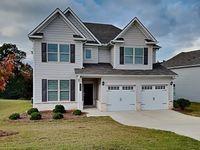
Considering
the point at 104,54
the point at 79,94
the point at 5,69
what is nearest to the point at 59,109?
the point at 79,94

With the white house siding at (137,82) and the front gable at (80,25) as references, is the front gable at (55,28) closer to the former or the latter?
the front gable at (80,25)

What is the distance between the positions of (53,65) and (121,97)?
6877 mm

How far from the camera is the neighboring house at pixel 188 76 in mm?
31109

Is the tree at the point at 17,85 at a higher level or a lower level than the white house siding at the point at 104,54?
lower

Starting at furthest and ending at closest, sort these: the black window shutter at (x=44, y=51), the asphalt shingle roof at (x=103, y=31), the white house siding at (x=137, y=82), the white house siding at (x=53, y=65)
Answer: the asphalt shingle roof at (x=103, y=31) → the white house siding at (x=137, y=82) → the black window shutter at (x=44, y=51) → the white house siding at (x=53, y=65)

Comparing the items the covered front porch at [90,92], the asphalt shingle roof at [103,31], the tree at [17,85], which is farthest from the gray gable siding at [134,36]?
the tree at [17,85]

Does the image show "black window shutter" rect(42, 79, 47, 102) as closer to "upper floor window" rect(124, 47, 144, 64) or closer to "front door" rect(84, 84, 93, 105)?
"front door" rect(84, 84, 93, 105)

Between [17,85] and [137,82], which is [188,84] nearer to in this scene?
[137,82]

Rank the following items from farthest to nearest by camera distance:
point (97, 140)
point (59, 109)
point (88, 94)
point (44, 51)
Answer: point (88, 94) → point (44, 51) → point (59, 109) → point (97, 140)

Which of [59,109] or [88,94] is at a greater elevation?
[88,94]

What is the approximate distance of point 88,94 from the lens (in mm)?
25016

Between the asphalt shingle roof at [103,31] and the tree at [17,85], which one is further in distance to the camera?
the tree at [17,85]

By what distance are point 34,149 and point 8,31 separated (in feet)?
63.0

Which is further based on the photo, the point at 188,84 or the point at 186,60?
the point at 186,60
